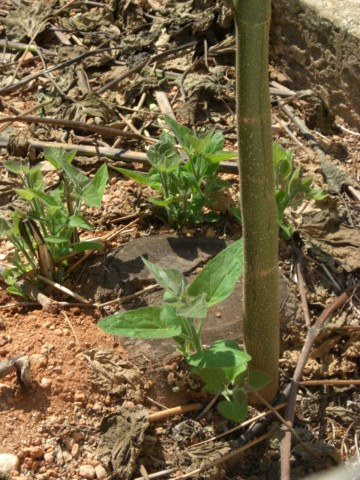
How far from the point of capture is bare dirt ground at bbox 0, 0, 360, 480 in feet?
6.77

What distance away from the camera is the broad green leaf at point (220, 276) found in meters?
2.03

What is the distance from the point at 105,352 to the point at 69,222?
1.44 ft

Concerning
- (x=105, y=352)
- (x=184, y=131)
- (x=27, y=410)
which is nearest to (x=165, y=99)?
(x=184, y=131)

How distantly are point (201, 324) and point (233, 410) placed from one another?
0.26 metres

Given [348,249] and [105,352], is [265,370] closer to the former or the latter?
[105,352]

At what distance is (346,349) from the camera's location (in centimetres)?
239

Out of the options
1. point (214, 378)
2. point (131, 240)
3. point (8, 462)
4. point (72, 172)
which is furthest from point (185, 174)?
point (8, 462)

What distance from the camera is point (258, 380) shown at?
2061mm

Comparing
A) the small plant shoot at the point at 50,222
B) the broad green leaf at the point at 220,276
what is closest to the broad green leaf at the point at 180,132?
the small plant shoot at the point at 50,222

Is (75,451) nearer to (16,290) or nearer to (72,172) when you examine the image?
(16,290)

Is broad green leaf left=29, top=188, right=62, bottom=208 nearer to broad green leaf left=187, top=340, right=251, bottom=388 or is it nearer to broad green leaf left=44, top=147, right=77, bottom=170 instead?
broad green leaf left=44, top=147, right=77, bottom=170

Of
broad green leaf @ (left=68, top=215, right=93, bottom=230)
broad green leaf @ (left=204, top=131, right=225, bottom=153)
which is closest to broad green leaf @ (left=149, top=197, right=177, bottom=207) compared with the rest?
broad green leaf @ (left=204, top=131, right=225, bottom=153)

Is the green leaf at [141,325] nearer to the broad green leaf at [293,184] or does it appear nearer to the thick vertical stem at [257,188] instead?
the thick vertical stem at [257,188]

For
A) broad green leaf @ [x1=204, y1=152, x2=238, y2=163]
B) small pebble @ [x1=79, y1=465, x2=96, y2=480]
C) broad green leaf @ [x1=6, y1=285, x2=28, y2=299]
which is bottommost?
small pebble @ [x1=79, y1=465, x2=96, y2=480]
